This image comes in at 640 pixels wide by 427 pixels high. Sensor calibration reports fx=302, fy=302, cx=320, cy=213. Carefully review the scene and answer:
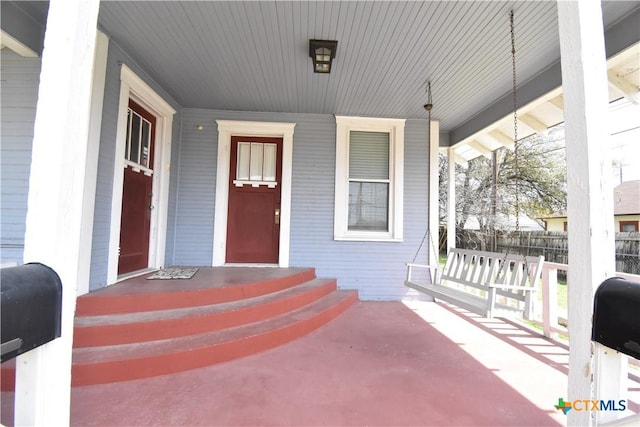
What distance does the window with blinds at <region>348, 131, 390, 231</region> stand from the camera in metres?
4.89

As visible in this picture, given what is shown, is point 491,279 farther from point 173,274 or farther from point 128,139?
point 128,139

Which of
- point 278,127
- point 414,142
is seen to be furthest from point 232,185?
point 414,142

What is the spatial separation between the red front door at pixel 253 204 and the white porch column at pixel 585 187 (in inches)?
163

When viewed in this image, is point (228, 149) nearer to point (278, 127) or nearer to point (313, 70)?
point (278, 127)

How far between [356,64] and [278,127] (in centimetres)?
178

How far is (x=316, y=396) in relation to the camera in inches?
80.2

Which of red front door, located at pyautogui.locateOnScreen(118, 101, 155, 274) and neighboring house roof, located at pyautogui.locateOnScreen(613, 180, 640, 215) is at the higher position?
neighboring house roof, located at pyautogui.locateOnScreen(613, 180, 640, 215)

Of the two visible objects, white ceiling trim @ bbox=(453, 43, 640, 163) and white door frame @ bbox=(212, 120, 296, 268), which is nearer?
white ceiling trim @ bbox=(453, 43, 640, 163)

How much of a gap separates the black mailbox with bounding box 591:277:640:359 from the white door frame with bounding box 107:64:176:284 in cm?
366

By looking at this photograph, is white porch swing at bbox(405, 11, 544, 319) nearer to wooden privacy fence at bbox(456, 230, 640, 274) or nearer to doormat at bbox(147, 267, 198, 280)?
wooden privacy fence at bbox(456, 230, 640, 274)

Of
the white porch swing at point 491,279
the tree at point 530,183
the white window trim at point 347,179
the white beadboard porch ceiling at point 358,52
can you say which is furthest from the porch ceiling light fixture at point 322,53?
the tree at point 530,183

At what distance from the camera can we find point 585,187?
2.66 ft

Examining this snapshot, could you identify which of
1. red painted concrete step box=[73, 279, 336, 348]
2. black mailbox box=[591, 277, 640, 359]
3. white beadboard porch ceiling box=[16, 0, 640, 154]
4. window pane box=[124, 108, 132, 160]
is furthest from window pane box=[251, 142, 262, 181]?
black mailbox box=[591, 277, 640, 359]

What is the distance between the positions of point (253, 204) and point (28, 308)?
13.8 ft
